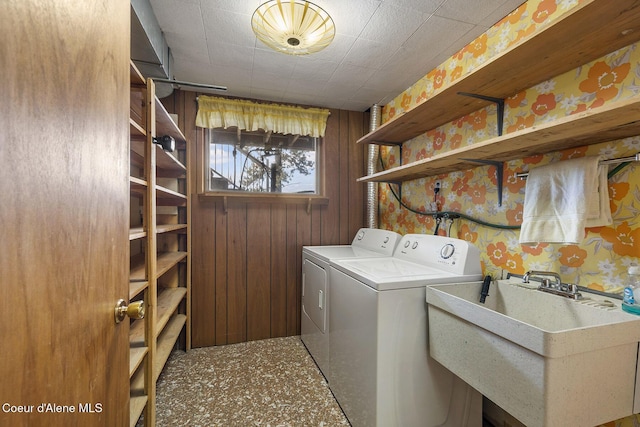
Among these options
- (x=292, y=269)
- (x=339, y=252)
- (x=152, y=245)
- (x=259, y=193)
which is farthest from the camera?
(x=292, y=269)

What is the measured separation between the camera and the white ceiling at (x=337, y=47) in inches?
60.4

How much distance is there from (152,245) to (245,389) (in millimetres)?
1237

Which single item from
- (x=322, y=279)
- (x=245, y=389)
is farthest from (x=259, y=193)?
(x=245, y=389)

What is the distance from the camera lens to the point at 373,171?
2.74 metres

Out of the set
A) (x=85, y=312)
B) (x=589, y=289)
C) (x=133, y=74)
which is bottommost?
(x=589, y=289)

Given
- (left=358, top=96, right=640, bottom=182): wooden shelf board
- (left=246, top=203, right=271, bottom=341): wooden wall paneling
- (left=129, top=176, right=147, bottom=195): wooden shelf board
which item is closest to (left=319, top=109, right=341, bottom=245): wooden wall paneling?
(left=246, top=203, right=271, bottom=341): wooden wall paneling

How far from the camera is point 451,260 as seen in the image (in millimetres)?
1646

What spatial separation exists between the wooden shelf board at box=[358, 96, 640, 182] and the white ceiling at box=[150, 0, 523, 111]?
0.79 metres

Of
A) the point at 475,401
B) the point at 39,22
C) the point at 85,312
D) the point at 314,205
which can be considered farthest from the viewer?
the point at 314,205

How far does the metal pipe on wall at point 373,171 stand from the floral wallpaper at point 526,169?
0.35 metres

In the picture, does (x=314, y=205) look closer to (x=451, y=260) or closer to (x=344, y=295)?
(x=344, y=295)

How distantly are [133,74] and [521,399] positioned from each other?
1966 mm

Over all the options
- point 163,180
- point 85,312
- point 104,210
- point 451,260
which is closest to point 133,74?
point 104,210

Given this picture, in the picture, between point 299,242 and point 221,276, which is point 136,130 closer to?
point 221,276
